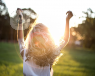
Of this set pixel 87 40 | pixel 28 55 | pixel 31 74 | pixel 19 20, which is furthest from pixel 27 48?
pixel 87 40

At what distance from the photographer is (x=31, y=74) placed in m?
1.88

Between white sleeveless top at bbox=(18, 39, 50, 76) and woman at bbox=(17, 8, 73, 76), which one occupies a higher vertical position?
woman at bbox=(17, 8, 73, 76)

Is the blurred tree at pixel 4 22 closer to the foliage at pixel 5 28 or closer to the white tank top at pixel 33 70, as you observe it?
the foliage at pixel 5 28

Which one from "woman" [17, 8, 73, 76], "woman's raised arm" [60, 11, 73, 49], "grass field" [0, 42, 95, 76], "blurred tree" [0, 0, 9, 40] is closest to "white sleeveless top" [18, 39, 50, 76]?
"woman" [17, 8, 73, 76]

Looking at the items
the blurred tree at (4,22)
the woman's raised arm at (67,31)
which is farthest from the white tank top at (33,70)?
the blurred tree at (4,22)

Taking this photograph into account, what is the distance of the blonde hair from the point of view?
1904mm

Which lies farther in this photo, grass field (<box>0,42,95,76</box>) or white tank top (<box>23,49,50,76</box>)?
grass field (<box>0,42,95,76</box>)

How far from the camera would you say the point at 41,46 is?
6.28ft

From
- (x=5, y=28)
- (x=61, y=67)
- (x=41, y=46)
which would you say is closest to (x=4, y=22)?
(x=5, y=28)

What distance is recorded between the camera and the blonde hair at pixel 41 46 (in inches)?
75.0

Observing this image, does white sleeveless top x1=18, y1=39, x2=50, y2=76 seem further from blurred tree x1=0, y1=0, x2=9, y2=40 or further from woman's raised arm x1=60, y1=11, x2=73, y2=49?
blurred tree x1=0, y1=0, x2=9, y2=40

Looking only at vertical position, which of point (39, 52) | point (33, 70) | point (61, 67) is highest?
point (39, 52)

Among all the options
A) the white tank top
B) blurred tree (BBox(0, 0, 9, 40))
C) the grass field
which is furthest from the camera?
blurred tree (BBox(0, 0, 9, 40))

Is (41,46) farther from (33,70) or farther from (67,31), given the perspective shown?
(67,31)
